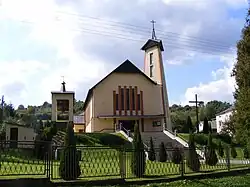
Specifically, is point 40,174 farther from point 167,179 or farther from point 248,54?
point 248,54

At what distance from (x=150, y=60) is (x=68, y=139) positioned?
41.2m

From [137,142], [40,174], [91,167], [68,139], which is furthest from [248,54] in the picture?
[40,174]

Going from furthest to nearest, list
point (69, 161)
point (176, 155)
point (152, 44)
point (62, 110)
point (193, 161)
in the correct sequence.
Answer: point (152, 44)
point (62, 110)
point (176, 155)
point (193, 161)
point (69, 161)

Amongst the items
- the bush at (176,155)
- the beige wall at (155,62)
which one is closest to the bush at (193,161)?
the bush at (176,155)

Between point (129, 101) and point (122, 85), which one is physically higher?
point (122, 85)

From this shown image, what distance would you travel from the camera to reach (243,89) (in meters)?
16.7

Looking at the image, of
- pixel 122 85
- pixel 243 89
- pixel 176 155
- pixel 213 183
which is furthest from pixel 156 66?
pixel 213 183

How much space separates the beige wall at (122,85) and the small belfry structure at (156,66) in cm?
74

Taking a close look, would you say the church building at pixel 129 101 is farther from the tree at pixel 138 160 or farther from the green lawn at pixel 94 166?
the tree at pixel 138 160

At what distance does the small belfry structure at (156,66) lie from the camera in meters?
48.7

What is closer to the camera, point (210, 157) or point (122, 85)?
point (210, 157)

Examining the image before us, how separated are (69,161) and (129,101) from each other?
36.8 m

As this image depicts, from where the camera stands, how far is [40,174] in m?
10.3

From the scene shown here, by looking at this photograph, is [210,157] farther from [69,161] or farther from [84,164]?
[69,161]
